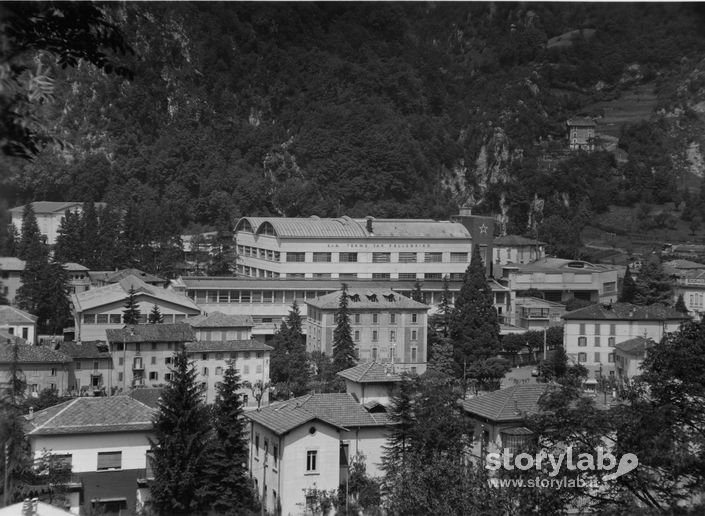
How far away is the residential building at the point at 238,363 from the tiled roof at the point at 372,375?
460 cm

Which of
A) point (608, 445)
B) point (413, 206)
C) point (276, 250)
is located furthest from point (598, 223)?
point (608, 445)

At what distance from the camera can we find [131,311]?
82.3 feet

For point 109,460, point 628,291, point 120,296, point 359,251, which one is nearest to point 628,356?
point 628,291

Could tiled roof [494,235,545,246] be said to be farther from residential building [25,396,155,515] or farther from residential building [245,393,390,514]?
residential building [25,396,155,515]

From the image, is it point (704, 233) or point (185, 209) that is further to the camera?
point (185, 209)

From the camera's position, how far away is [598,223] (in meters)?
49.9

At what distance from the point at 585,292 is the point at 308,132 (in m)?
29.9

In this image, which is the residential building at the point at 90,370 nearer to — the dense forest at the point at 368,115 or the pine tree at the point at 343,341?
the pine tree at the point at 343,341

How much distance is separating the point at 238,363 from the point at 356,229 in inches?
559

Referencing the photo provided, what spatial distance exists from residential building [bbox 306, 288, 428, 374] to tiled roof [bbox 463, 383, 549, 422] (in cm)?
1239

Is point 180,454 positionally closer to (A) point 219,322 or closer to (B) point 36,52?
(B) point 36,52

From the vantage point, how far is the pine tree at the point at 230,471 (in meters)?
11.9

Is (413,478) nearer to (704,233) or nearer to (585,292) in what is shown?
(585,292)

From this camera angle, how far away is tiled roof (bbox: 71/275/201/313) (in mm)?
25734
